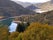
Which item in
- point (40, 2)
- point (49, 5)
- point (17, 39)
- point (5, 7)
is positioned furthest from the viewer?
point (40, 2)

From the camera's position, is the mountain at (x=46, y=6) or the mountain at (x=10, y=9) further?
the mountain at (x=46, y=6)

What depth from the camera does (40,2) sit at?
18.2 metres

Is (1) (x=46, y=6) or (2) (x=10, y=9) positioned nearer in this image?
(2) (x=10, y=9)

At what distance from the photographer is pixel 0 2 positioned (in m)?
17.0

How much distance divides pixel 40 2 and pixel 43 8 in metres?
1.51

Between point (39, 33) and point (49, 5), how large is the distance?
39.6 feet

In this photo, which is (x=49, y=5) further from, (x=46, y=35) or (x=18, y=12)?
(x=46, y=35)

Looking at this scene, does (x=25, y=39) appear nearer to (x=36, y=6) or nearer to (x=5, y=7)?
(x=5, y=7)

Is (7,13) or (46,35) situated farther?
(7,13)

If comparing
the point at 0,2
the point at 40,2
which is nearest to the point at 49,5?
the point at 40,2

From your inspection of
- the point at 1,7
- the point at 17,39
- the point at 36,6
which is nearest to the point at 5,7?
the point at 1,7

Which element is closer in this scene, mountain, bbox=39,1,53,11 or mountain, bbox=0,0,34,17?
mountain, bbox=0,0,34,17

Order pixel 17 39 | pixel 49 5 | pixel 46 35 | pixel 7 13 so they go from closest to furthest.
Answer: pixel 46 35 < pixel 17 39 < pixel 7 13 < pixel 49 5

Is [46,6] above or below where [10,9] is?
above
